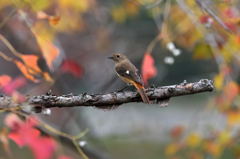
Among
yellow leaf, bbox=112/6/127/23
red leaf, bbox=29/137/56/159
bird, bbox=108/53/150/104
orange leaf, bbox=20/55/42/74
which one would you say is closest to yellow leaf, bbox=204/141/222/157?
bird, bbox=108/53/150/104

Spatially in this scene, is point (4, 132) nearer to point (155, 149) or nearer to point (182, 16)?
point (182, 16)

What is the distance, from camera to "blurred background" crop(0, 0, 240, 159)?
188 inches

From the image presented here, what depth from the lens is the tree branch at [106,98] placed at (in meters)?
2.79

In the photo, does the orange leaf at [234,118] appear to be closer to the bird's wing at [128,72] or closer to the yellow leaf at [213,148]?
the yellow leaf at [213,148]

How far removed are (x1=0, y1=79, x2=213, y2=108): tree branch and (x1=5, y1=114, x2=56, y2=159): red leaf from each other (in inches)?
4.6

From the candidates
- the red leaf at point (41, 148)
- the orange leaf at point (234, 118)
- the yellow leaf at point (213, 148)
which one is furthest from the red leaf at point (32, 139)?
the orange leaf at point (234, 118)

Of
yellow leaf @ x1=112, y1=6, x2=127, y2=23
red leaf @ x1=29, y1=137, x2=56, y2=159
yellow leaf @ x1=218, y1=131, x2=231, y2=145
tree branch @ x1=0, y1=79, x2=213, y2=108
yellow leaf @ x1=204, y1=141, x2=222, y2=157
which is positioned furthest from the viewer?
yellow leaf @ x1=112, y1=6, x2=127, y2=23

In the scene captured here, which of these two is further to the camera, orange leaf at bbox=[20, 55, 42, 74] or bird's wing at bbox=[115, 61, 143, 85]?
bird's wing at bbox=[115, 61, 143, 85]

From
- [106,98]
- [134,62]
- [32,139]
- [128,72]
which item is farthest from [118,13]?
[32,139]

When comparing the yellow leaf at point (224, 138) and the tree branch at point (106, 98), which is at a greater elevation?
the yellow leaf at point (224, 138)

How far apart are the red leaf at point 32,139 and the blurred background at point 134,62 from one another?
25 centimetres

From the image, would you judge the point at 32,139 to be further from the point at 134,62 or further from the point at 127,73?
the point at 134,62

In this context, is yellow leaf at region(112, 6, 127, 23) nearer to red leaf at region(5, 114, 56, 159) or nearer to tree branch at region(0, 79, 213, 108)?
tree branch at region(0, 79, 213, 108)

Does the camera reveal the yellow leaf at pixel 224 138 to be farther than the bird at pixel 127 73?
Yes
